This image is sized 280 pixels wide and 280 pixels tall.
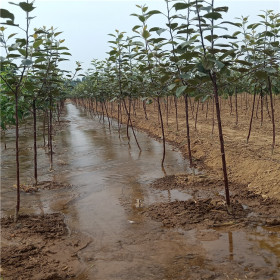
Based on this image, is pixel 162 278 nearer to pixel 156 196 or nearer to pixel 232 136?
pixel 156 196

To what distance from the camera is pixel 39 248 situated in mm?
3668

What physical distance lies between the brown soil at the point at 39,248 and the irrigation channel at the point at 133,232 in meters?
0.15

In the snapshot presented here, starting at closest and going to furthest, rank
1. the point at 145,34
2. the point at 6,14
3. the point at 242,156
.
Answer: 1. the point at 6,14
2. the point at 145,34
3. the point at 242,156

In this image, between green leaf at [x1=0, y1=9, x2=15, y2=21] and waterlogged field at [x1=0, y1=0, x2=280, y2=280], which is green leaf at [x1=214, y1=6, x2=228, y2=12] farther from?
green leaf at [x1=0, y1=9, x2=15, y2=21]

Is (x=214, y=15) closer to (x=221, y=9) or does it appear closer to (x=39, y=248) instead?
(x=221, y=9)

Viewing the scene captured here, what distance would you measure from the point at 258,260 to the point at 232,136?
302 inches

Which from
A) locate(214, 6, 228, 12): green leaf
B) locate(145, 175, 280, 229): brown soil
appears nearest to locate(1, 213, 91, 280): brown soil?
locate(145, 175, 280, 229): brown soil

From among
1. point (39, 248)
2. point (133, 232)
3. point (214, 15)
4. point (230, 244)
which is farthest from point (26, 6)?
point (230, 244)

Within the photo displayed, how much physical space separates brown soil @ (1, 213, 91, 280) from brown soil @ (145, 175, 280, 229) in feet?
4.32

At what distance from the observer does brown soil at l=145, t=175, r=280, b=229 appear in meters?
4.23

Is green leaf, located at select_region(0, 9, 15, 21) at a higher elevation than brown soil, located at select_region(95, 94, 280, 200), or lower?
higher

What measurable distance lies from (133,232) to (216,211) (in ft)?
4.27

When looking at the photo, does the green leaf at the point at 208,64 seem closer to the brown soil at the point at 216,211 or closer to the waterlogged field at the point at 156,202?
the waterlogged field at the point at 156,202

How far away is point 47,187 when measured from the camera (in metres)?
6.44
